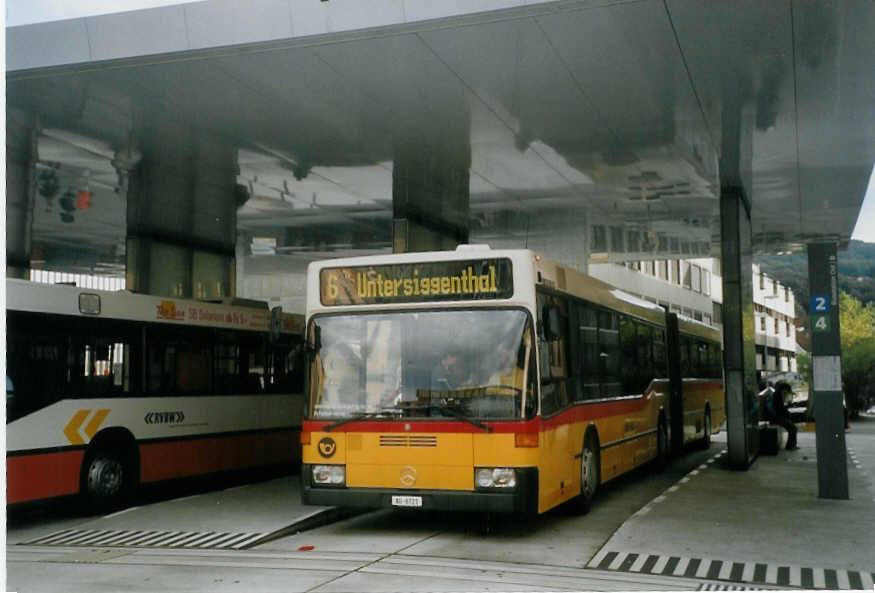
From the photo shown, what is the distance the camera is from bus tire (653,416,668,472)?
1813 centimetres

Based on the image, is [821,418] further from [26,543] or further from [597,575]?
[26,543]

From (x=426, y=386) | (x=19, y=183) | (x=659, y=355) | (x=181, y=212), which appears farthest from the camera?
(x=181, y=212)

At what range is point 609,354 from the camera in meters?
14.4

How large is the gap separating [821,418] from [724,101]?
179 inches

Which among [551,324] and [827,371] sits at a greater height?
[551,324]

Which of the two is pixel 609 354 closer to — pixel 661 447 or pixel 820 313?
pixel 820 313

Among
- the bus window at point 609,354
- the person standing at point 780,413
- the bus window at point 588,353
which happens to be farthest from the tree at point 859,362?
the bus window at point 588,353

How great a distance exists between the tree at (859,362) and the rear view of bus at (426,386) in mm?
29196

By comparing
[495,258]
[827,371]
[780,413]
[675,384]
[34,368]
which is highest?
[495,258]

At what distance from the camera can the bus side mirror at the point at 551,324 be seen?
1097 cm

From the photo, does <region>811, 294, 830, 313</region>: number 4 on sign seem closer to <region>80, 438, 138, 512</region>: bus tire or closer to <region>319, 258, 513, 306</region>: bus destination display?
<region>319, 258, 513, 306</region>: bus destination display

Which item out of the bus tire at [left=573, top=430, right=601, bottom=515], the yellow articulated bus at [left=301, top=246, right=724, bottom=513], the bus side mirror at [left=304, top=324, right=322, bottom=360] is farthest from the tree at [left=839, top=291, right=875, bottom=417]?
the bus side mirror at [left=304, top=324, right=322, bottom=360]

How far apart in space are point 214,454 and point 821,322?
29.3 feet

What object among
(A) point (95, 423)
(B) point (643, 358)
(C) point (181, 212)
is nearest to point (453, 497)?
(A) point (95, 423)
